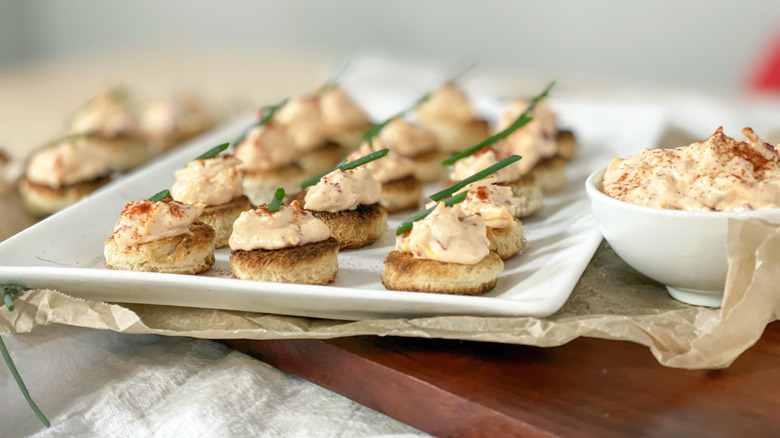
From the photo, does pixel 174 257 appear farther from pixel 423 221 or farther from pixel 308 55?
pixel 308 55

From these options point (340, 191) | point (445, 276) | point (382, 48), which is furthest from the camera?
point (382, 48)

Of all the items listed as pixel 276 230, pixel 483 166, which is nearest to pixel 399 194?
pixel 483 166

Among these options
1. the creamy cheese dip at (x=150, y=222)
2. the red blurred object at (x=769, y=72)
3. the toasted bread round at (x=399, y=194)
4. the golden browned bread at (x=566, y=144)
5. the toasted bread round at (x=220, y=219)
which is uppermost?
the creamy cheese dip at (x=150, y=222)

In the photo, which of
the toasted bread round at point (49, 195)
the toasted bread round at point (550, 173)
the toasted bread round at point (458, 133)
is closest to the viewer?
the toasted bread round at point (550, 173)

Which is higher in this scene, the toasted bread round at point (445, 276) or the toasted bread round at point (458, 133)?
the toasted bread round at point (445, 276)

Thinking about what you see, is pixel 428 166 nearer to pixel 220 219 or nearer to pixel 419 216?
pixel 220 219

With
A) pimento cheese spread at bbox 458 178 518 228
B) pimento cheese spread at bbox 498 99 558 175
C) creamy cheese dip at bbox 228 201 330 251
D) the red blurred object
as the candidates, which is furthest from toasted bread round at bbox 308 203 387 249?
the red blurred object

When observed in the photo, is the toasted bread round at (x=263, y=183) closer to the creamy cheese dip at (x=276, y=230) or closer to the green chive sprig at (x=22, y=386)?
the creamy cheese dip at (x=276, y=230)

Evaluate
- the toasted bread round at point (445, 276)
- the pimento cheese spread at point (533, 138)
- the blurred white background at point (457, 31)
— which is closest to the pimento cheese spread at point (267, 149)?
the pimento cheese spread at point (533, 138)
